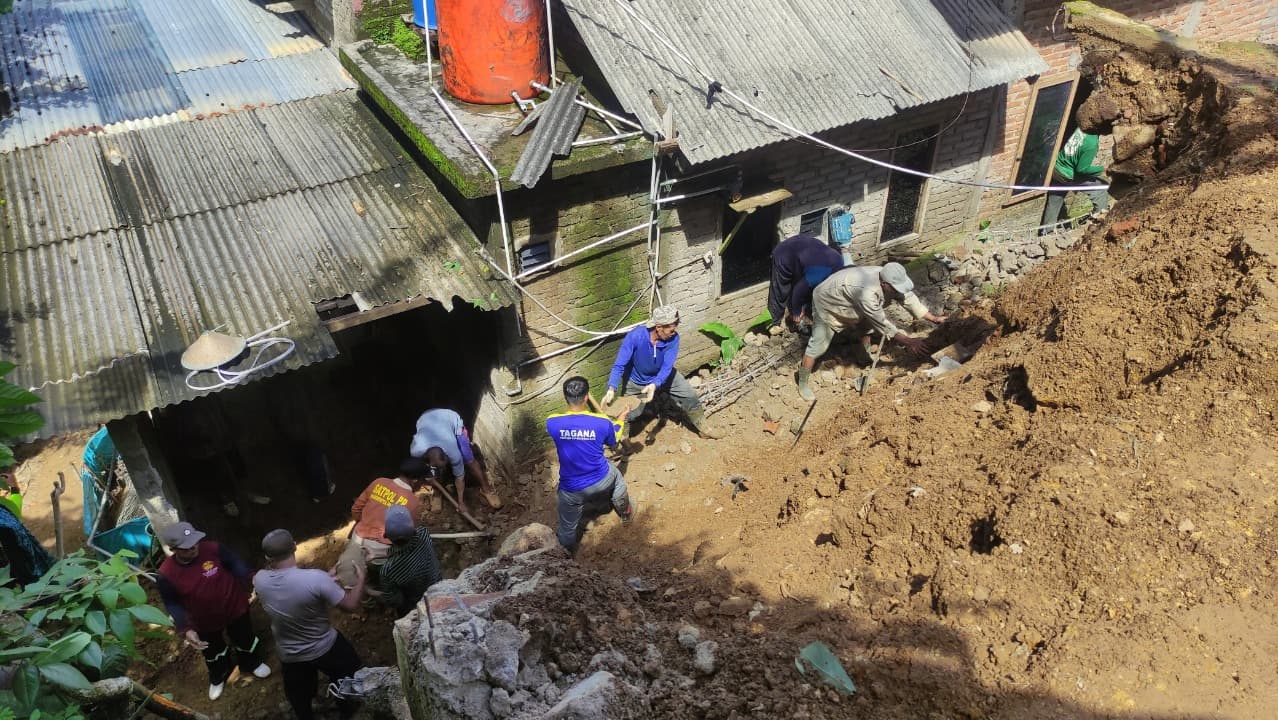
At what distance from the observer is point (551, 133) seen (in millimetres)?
7176

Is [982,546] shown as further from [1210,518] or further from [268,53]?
[268,53]

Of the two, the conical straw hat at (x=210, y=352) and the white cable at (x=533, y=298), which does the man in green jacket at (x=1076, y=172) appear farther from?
the conical straw hat at (x=210, y=352)

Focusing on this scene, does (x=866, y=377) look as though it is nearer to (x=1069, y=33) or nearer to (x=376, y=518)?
(x=376, y=518)

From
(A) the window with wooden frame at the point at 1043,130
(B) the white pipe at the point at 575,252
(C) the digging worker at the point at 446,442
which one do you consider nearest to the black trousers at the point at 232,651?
(C) the digging worker at the point at 446,442

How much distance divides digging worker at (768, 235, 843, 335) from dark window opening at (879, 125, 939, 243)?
7.54 ft

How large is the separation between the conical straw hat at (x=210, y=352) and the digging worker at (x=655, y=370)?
317 centimetres

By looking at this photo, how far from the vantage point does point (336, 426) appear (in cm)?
1004

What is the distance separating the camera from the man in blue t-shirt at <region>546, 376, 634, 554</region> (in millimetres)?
6203

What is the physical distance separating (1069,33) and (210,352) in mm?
10529

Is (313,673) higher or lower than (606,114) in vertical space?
lower

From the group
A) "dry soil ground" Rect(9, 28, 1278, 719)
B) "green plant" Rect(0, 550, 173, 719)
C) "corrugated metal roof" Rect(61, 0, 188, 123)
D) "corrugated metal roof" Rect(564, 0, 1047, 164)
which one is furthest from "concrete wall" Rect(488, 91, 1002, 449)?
"green plant" Rect(0, 550, 173, 719)

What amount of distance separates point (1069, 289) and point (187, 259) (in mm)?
7346

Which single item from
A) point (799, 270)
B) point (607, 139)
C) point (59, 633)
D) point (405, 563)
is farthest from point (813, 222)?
point (59, 633)

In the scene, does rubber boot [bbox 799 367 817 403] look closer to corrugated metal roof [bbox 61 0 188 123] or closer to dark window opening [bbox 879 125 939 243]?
dark window opening [bbox 879 125 939 243]
